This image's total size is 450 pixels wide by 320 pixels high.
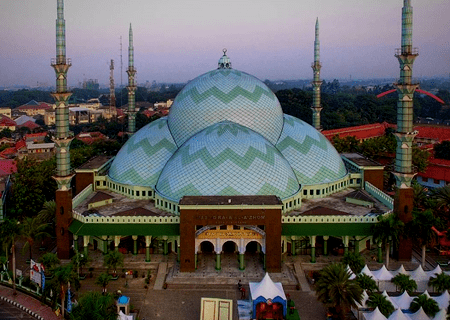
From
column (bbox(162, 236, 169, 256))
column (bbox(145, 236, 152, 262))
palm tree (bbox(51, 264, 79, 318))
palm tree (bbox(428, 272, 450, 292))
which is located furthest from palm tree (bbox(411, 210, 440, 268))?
palm tree (bbox(51, 264, 79, 318))

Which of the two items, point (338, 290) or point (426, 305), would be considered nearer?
point (338, 290)

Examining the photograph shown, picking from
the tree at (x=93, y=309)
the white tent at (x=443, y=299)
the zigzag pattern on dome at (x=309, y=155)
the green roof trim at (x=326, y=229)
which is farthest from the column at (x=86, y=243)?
the white tent at (x=443, y=299)

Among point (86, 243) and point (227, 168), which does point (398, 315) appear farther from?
point (86, 243)

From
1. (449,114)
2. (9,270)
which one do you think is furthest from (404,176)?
(449,114)

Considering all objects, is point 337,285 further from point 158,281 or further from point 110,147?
point 110,147

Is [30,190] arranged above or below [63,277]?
Result: above

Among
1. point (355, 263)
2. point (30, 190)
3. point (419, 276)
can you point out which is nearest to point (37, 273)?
point (30, 190)

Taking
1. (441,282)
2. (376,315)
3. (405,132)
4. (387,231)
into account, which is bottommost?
(376,315)

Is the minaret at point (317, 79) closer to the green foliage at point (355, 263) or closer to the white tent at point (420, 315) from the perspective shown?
the green foliage at point (355, 263)
